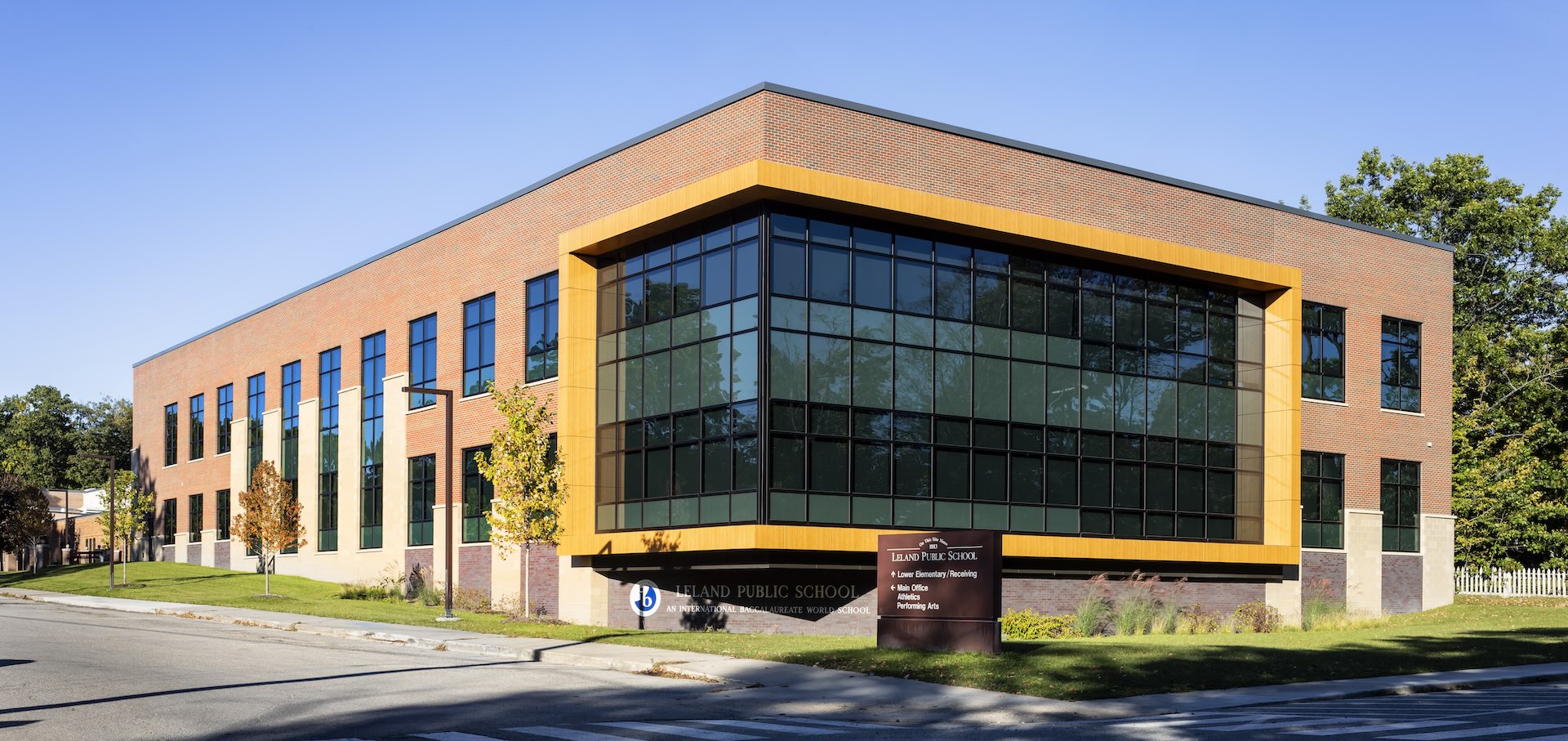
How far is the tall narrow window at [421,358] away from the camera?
152 feet

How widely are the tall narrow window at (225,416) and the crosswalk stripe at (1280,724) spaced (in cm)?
5369

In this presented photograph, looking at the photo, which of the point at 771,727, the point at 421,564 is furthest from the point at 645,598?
the point at 771,727

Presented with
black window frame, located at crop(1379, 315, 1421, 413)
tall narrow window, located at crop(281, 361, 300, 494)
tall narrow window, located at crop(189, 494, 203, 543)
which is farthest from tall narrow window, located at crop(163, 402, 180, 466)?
black window frame, located at crop(1379, 315, 1421, 413)

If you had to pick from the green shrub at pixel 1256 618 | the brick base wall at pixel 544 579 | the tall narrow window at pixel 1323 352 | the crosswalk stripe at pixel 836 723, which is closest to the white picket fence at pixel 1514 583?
the tall narrow window at pixel 1323 352

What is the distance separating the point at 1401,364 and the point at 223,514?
4762 centimetres

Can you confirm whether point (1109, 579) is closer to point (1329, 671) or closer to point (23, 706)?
point (1329, 671)

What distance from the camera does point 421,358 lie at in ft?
155

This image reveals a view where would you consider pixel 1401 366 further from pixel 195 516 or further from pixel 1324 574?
pixel 195 516

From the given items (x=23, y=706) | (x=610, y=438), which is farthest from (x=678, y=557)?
(x=23, y=706)

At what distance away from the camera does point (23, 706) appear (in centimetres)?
1764

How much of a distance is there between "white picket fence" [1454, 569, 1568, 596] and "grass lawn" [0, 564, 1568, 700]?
782 centimetres

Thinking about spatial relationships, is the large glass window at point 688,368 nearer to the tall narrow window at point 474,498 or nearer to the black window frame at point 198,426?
the tall narrow window at point 474,498

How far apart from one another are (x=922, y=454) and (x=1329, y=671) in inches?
489

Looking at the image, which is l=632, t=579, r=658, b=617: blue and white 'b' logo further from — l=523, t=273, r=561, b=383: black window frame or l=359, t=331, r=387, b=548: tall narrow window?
l=359, t=331, r=387, b=548: tall narrow window
